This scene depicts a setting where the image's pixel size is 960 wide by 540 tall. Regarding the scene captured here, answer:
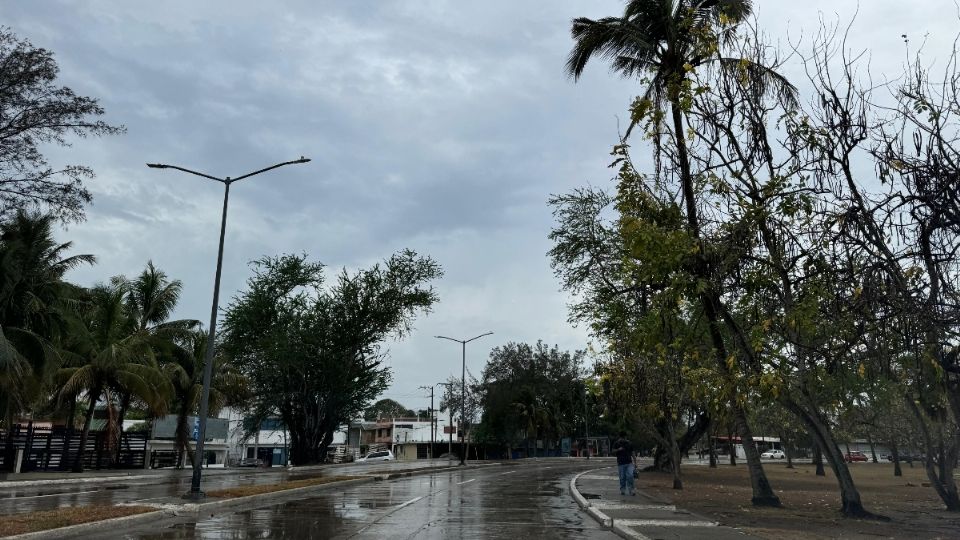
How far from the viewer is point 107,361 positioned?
31453mm

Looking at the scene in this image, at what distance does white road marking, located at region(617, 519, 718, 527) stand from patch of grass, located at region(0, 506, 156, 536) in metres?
9.12

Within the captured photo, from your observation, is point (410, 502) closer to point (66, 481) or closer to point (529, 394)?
point (66, 481)

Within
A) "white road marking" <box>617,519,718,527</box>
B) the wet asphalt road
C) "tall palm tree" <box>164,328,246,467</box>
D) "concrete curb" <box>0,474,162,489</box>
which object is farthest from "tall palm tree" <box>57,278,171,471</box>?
"white road marking" <box>617,519,718,527</box>

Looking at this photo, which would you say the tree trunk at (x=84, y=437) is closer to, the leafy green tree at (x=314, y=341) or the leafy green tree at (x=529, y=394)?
the leafy green tree at (x=314, y=341)

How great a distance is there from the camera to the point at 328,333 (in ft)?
145

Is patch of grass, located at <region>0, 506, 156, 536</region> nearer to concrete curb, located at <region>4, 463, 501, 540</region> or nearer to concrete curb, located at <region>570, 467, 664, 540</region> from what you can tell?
concrete curb, located at <region>4, 463, 501, 540</region>

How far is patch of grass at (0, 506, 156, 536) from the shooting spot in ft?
34.8

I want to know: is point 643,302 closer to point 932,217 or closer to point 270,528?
point 932,217

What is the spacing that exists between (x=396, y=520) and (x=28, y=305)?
16.4 meters

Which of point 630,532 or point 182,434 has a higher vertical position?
point 182,434

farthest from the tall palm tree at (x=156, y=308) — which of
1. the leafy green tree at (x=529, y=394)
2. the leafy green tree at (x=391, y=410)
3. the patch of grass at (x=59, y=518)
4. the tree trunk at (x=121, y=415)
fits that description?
the leafy green tree at (x=391, y=410)

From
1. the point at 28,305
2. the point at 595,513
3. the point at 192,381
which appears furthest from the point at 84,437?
the point at 595,513

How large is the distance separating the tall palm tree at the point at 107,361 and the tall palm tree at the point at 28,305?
5795 millimetres

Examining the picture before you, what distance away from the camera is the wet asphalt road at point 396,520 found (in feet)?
39.9
